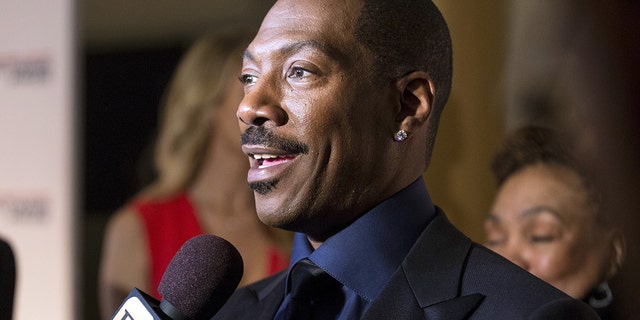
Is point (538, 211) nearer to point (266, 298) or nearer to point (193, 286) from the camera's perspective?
point (266, 298)

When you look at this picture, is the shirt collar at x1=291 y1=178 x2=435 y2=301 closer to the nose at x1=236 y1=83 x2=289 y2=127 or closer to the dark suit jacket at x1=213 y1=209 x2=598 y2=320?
the dark suit jacket at x1=213 y1=209 x2=598 y2=320

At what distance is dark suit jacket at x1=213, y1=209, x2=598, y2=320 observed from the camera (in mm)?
1400

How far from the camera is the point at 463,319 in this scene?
1421 millimetres

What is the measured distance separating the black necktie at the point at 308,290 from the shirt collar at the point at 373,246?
20mm

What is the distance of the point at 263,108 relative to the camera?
151cm

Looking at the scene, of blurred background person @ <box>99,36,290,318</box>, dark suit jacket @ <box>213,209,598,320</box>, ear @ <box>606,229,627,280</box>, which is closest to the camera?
dark suit jacket @ <box>213,209,598,320</box>

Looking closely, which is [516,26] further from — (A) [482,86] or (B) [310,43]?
(B) [310,43]

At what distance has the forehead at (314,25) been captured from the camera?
1.55 m

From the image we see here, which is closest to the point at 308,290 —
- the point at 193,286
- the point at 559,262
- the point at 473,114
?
the point at 193,286

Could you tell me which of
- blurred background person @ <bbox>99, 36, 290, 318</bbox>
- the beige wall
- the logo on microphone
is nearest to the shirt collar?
the logo on microphone

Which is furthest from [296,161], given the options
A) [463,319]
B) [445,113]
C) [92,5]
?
[92,5]

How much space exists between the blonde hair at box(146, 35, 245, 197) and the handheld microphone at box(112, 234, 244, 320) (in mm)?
1549

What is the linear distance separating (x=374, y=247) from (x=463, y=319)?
19 cm

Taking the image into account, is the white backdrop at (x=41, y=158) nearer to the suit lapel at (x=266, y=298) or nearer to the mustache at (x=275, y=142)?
the suit lapel at (x=266, y=298)
